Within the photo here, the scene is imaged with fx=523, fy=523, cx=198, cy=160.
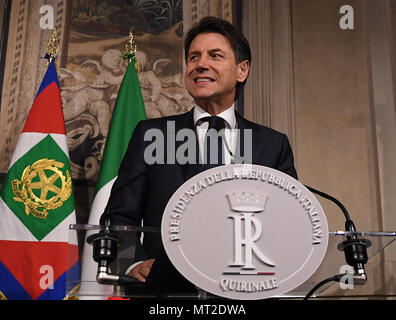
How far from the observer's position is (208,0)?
3.90 meters

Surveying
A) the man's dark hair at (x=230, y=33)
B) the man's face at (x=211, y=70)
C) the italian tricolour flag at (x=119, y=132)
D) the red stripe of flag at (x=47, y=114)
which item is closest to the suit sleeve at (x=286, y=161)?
the man's face at (x=211, y=70)

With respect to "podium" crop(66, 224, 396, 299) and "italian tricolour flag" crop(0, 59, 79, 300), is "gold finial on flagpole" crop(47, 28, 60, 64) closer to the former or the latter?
"italian tricolour flag" crop(0, 59, 79, 300)

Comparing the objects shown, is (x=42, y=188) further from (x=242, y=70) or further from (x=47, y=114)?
(x=242, y=70)

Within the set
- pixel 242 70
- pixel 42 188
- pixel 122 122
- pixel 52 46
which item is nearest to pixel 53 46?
pixel 52 46

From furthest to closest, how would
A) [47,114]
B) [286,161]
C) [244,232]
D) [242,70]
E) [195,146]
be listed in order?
[47,114] → [242,70] → [286,161] → [195,146] → [244,232]

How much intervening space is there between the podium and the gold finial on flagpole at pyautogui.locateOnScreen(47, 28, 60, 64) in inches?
96.6

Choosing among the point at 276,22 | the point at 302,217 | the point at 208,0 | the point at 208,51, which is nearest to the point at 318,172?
the point at 276,22

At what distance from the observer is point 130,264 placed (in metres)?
Result: 1.14

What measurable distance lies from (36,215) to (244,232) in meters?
2.10

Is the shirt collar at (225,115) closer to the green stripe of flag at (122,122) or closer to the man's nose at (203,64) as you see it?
the man's nose at (203,64)

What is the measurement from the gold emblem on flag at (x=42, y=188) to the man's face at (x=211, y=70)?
1429 millimetres

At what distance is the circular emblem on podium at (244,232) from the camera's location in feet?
3.51

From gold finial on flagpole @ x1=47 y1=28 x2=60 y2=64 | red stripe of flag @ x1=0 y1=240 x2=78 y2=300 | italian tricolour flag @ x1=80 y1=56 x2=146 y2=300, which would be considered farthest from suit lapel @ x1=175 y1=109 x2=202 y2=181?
gold finial on flagpole @ x1=47 y1=28 x2=60 y2=64

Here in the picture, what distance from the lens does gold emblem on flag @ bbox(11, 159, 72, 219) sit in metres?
2.94
